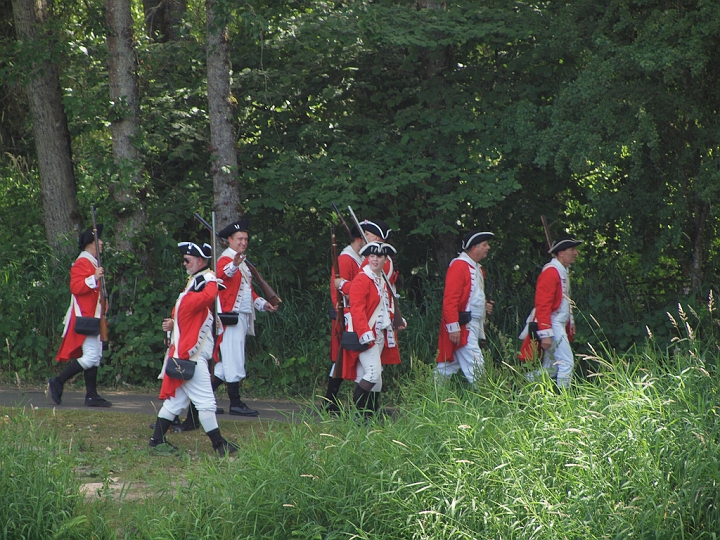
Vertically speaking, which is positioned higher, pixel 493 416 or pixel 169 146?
pixel 169 146

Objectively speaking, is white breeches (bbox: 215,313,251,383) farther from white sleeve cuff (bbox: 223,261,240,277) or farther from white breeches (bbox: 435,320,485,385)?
white breeches (bbox: 435,320,485,385)

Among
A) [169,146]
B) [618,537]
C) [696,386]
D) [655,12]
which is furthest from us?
[169,146]

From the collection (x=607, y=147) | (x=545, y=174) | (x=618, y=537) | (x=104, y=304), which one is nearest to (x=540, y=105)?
(x=545, y=174)

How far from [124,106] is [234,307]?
Result: 3346 millimetres

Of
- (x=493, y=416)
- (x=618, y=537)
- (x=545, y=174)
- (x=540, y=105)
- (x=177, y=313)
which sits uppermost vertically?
(x=540, y=105)

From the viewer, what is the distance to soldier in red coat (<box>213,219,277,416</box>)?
9289 millimetres

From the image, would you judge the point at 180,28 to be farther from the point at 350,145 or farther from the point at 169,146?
the point at 350,145

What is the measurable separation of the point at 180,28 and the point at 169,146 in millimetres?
1541

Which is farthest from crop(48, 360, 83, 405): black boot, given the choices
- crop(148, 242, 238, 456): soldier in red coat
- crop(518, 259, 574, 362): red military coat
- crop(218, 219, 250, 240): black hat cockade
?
Result: crop(518, 259, 574, 362): red military coat

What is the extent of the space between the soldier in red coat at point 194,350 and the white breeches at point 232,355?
1585 mm

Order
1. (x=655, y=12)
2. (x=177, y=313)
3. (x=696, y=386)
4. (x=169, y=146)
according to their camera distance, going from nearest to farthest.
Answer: (x=696, y=386)
(x=177, y=313)
(x=655, y=12)
(x=169, y=146)

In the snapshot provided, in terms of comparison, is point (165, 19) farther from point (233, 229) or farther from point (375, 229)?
point (375, 229)

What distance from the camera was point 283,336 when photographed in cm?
1161

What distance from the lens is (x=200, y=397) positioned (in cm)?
754
